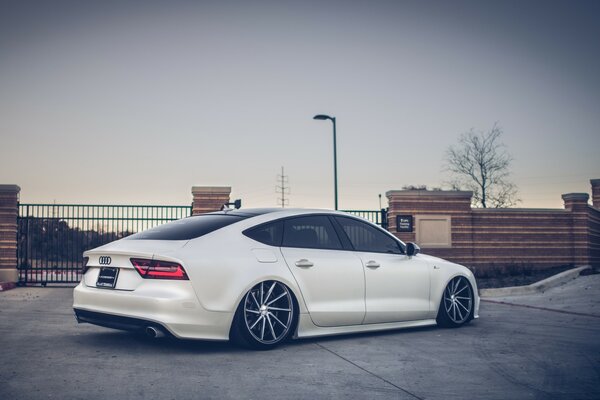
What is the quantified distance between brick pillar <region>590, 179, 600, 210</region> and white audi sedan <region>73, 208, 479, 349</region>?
19.2 metres

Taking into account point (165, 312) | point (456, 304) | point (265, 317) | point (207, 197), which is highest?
point (207, 197)

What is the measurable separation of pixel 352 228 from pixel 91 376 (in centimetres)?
373

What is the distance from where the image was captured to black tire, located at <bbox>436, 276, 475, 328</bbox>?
331 inches

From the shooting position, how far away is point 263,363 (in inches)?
229

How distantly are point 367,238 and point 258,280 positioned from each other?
6.12 ft

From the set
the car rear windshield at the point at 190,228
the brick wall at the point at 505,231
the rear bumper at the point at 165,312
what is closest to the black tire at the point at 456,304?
the car rear windshield at the point at 190,228

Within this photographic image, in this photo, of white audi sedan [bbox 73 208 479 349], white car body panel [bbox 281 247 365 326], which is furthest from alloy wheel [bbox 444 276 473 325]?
white car body panel [bbox 281 247 365 326]

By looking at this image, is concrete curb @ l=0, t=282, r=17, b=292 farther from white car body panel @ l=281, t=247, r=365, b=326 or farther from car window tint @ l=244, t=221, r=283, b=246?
white car body panel @ l=281, t=247, r=365, b=326

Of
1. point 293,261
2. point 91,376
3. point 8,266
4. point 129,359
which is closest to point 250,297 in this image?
point 293,261

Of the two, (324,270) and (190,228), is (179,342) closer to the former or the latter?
(190,228)

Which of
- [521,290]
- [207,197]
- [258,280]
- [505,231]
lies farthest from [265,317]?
[505,231]

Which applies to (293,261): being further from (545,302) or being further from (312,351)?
(545,302)

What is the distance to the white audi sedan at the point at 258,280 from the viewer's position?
19.6 feet

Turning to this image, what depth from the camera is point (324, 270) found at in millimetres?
7000
